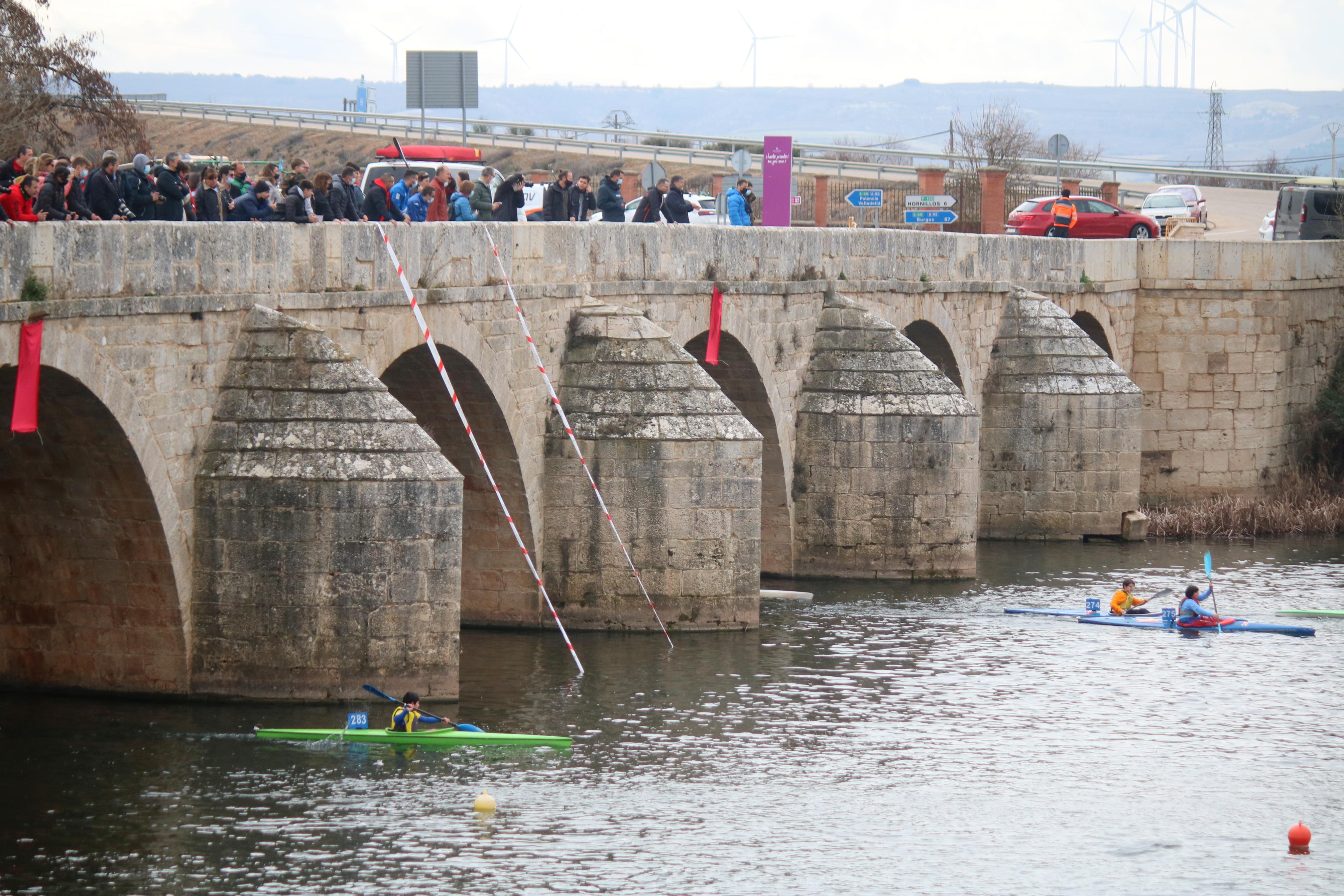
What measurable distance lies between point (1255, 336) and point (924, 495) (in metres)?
12.1

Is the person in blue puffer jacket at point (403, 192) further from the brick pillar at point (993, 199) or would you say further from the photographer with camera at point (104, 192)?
the brick pillar at point (993, 199)

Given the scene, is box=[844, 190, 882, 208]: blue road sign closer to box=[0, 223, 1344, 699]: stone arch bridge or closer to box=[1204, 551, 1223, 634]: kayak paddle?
box=[0, 223, 1344, 699]: stone arch bridge

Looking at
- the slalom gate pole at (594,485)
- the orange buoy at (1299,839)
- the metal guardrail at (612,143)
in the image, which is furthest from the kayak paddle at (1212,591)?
the metal guardrail at (612,143)

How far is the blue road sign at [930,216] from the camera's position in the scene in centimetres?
3073

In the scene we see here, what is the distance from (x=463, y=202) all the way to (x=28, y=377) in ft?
32.8

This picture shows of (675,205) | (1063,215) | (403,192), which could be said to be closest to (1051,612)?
(675,205)

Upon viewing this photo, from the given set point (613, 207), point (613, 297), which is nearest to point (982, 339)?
point (613, 207)

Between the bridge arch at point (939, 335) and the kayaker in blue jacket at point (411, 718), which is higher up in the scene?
the bridge arch at point (939, 335)

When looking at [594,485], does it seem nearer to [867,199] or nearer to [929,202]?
[867,199]

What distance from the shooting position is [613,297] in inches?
906

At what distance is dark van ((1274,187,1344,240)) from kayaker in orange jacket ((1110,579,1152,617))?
57.7 ft

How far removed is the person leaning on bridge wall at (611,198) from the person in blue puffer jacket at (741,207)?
2.96m

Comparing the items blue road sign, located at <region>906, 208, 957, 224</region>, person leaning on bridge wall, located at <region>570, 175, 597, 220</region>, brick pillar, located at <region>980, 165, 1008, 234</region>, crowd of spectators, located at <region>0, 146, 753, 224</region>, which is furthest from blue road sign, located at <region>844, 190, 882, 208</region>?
brick pillar, located at <region>980, 165, 1008, 234</region>

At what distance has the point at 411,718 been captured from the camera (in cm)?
1630
